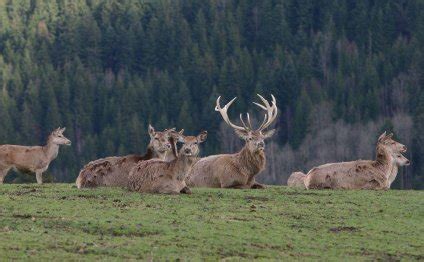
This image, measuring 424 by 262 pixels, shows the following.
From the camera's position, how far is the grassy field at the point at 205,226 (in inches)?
729

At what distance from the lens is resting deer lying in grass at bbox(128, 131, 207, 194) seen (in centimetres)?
2447

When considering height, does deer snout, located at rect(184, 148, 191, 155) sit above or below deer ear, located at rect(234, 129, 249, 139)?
below

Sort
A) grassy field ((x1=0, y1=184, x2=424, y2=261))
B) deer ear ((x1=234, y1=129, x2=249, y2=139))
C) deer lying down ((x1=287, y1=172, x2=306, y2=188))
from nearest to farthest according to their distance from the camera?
grassy field ((x1=0, y1=184, x2=424, y2=261))
deer ear ((x1=234, y1=129, x2=249, y2=139))
deer lying down ((x1=287, y1=172, x2=306, y2=188))

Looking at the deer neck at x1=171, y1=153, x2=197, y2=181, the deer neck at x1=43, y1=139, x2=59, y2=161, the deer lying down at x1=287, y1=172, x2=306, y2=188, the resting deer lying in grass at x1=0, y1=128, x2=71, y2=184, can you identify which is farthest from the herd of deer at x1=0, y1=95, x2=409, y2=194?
the deer neck at x1=43, y1=139, x2=59, y2=161

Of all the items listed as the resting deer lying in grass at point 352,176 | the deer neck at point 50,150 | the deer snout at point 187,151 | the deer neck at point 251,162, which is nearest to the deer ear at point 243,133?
the deer neck at point 251,162

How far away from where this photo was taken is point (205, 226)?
20297 mm

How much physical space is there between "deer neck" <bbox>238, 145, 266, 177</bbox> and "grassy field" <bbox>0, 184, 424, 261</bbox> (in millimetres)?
2604

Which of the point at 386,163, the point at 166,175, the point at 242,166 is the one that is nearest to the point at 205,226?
the point at 166,175

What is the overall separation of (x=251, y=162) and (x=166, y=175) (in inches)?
142

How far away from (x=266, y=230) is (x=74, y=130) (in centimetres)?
12129

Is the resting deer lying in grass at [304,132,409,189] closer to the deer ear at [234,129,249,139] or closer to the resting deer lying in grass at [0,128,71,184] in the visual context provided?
the deer ear at [234,129,249,139]

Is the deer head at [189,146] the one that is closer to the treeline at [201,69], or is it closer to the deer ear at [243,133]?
the deer ear at [243,133]

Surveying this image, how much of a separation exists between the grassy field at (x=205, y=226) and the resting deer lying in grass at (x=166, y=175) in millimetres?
347

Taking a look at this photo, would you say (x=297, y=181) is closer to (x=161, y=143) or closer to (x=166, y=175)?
(x=161, y=143)
